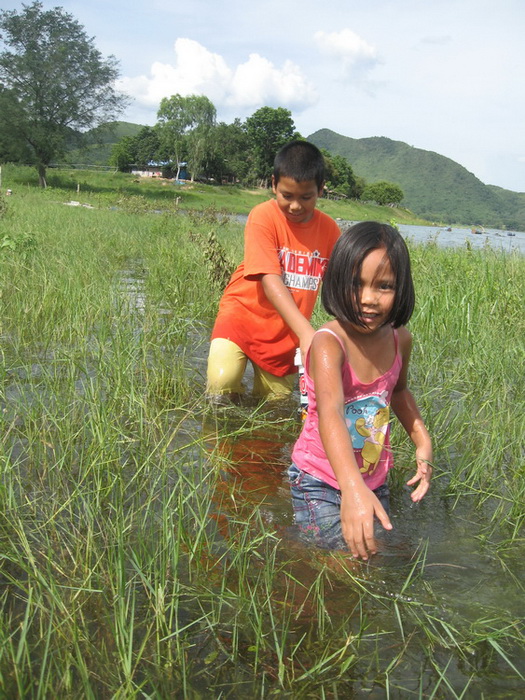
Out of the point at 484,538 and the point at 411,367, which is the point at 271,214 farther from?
the point at 484,538

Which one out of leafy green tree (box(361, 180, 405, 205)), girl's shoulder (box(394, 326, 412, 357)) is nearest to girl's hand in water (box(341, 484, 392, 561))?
girl's shoulder (box(394, 326, 412, 357))

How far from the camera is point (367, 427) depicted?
2.05 metres

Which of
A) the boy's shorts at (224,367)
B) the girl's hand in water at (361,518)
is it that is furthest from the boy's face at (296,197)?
the girl's hand in water at (361,518)

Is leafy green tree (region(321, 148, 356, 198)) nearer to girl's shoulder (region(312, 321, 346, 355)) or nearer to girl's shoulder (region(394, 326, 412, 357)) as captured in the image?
girl's shoulder (region(394, 326, 412, 357))

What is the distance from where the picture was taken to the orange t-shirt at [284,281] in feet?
10.6

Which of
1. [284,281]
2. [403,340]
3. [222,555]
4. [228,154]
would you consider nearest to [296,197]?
[284,281]

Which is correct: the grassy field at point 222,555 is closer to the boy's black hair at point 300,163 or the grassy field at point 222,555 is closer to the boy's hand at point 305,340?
the boy's hand at point 305,340

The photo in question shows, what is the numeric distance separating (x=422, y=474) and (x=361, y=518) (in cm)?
57

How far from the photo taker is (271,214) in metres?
3.25

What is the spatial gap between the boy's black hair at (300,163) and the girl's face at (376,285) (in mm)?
1213

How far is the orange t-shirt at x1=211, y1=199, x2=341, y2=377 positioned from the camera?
324cm

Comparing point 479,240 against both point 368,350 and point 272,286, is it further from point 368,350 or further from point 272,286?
point 368,350

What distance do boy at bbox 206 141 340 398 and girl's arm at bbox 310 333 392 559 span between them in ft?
3.91

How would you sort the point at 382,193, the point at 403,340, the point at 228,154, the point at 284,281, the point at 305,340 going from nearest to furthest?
the point at 403,340 < the point at 305,340 < the point at 284,281 < the point at 228,154 < the point at 382,193
